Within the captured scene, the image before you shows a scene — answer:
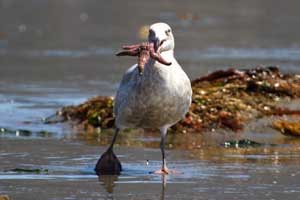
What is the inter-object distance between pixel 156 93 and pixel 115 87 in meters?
5.70

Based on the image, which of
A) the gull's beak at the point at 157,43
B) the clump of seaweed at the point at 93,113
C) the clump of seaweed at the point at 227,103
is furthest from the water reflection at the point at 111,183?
the clump of seaweed at the point at 93,113

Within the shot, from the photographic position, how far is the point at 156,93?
7938mm

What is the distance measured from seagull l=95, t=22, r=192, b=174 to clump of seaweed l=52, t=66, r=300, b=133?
2147 millimetres

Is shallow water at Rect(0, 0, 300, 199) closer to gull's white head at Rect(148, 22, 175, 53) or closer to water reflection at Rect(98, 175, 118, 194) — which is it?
water reflection at Rect(98, 175, 118, 194)

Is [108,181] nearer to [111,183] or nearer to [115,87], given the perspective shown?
[111,183]

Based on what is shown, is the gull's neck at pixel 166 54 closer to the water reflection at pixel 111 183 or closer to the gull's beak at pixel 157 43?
the gull's beak at pixel 157 43

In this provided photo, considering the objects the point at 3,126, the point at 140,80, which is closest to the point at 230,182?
the point at 140,80

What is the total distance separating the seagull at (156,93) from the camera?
7922 millimetres

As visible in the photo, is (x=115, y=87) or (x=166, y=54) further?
(x=115, y=87)

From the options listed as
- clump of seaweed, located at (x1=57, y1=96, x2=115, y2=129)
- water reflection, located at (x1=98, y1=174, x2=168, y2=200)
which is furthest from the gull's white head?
clump of seaweed, located at (x1=57, y1=96, x2=115, y2=129)

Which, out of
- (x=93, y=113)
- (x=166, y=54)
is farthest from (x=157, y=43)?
(x=93, y=113)

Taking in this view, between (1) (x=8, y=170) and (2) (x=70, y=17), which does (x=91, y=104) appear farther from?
(2) (x=70, y=17)

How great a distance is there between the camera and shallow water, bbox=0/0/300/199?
24.6 ft

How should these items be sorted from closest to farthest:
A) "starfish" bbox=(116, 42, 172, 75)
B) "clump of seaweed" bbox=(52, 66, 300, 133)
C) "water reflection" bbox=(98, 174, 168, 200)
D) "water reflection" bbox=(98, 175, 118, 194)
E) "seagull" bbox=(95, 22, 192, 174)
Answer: "water reflection" bbox=(98, 174, 168, 200), "water reflection" bbox=(98, 175, 118, 194), "starfish" bbox=(116, 42, 172, 75), "seagull" bbox=(95, 22, 192, 174), "clump of seaweed" bbox=(52, 66, 300, 133)
